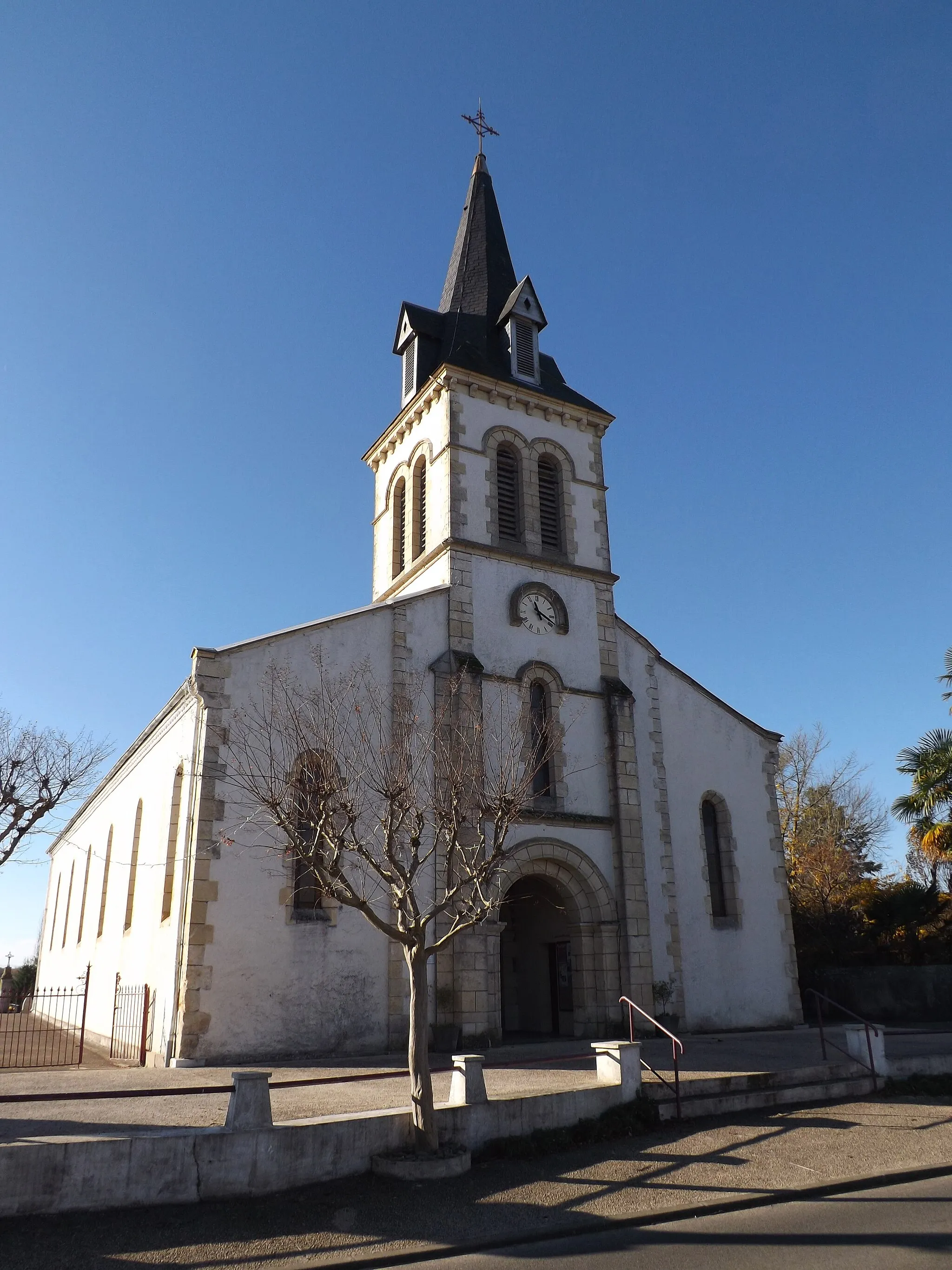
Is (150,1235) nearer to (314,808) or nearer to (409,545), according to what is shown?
(314,808)

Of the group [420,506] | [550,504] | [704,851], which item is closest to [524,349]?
[550,504]

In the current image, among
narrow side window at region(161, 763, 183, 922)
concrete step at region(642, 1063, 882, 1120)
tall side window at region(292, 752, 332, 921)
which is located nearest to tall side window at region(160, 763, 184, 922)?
narrow side window at region(161, 763, 183, 922)

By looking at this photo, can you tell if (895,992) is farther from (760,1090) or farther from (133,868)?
(133,868)

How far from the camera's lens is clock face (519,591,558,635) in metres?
19.0

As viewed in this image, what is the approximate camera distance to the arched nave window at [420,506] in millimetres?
20719

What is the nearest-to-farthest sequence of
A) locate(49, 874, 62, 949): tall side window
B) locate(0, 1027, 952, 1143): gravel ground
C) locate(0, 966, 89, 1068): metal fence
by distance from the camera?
locate(0, 1027, 952, 1143): gravel ground → locate(0, 966, 89, 1068): metal fence → locate(49, 874, 62, 949): tall side window

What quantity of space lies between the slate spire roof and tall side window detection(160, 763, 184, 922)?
10.1 metres

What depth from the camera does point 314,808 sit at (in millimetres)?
11062

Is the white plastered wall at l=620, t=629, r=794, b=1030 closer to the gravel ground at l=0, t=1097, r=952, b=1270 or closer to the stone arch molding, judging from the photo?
the stone arch molding

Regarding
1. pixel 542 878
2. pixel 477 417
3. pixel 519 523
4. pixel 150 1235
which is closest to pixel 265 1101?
pixel 150 1235

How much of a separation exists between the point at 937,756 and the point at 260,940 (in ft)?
52.7

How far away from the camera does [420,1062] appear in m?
9.12

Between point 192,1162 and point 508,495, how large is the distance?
1481 cm

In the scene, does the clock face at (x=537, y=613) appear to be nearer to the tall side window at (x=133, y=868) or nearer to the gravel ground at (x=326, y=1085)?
the gravel ground at (x=326, y=1085)
